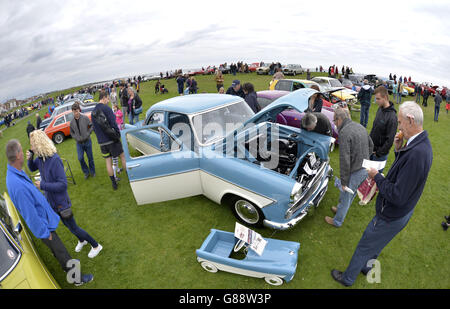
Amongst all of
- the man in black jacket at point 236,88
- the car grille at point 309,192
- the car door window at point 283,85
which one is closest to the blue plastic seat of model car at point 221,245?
the car grille at point 309,192

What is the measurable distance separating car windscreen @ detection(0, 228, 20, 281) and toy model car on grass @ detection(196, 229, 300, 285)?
2128mm

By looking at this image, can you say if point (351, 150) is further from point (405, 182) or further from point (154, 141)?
point (154, 141)

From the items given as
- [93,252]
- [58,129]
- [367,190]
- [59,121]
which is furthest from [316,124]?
[59,121]

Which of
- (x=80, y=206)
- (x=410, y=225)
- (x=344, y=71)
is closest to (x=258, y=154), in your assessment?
(x=410, y=225)

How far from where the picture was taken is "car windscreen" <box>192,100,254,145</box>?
14.3 feet

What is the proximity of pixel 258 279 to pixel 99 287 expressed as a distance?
2397 mm

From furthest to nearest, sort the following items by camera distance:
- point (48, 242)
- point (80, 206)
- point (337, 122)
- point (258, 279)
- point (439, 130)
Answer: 1. point (439, 130)
2. point (80, 206)
3. point (337, 122)
4. point (258, 279)
5. point (48, 242)

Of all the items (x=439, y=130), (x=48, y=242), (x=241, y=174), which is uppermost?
(x=241, y=174)

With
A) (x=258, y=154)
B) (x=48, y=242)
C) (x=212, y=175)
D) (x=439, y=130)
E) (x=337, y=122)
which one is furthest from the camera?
(x=439, y=130)

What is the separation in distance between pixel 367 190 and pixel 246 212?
1.98 m

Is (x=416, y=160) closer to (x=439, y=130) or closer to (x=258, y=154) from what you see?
(x=258, y=154)

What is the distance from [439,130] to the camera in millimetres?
9836

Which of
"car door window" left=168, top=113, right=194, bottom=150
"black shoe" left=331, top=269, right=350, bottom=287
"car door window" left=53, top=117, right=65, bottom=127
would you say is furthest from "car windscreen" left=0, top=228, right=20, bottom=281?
"car door window" left=53, top=117, right=65, bottom=127

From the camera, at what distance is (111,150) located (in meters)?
5.33
